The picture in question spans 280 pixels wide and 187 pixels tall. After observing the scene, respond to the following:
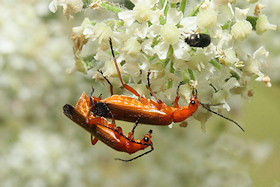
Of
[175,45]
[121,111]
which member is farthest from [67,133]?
[175,45]

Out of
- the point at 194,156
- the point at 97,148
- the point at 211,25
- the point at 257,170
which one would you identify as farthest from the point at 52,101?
the point at 211,25

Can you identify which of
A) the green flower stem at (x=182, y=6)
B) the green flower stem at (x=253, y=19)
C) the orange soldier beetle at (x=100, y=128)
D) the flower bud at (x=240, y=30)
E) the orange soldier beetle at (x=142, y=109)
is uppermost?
the green flower stem at (x=182, y=6)

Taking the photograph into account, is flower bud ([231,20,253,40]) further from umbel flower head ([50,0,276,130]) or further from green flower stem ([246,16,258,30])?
green flower stem ([246,16,258,30])

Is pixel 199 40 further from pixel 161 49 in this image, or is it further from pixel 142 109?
pixel 142 109

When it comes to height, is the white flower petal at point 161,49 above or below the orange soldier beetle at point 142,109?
above

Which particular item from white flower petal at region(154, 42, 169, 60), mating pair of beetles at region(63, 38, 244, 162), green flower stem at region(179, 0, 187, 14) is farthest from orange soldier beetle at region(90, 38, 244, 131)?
green flower stem at region(179, 0, 187, 14)

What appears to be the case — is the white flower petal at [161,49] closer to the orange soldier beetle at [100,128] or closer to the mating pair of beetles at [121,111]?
the mating pair of beetles at [121,111]

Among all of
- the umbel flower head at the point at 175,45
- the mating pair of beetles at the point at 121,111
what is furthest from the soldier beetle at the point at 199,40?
the mating pair of beetles at the point at 121,111
